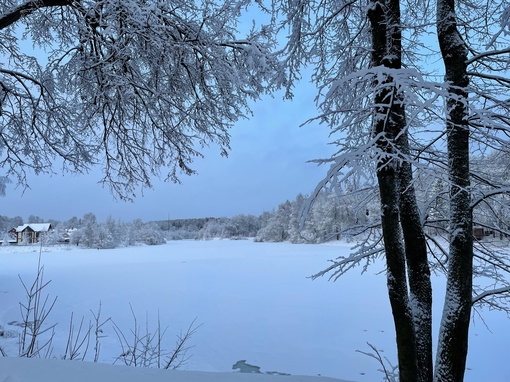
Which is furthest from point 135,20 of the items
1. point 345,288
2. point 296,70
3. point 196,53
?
point 345,288

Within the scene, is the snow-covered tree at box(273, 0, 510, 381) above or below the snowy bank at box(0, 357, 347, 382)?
above

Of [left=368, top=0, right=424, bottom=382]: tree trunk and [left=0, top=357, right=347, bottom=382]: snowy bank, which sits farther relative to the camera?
[left=368, top=0, right=424, bottom=382]: tree trunk

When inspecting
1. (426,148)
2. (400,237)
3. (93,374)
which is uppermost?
(426,148)

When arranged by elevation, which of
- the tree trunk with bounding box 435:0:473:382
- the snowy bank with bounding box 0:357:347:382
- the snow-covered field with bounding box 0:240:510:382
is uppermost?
the tree trunk with bounding box 435:0:473:382

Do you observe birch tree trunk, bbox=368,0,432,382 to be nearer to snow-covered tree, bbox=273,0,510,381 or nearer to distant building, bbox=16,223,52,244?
snow-covered tree, bbox=273,0,510,381

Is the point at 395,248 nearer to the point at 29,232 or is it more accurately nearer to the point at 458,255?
the point at 458,255

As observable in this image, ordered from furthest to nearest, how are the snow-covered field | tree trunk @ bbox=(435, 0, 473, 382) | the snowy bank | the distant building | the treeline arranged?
the distant building < the treeline < the snow-covered field < tree trunk @ bbox=(435, 0, 473, 382) < the snowy bank

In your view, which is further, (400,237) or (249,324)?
(249,324)

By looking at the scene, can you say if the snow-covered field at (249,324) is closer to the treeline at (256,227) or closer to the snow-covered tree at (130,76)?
the snow-covered tree at (130,76)

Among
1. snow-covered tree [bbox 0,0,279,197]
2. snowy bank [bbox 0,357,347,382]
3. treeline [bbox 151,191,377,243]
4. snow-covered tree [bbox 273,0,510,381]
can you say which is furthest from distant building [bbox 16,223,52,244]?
snow-covered tree [bbox 273,0,510,381]

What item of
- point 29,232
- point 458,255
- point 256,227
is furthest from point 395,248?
point 256,227

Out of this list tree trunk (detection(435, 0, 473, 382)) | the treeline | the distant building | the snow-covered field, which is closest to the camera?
tree trunk (detection(435, 0, 473, 382))

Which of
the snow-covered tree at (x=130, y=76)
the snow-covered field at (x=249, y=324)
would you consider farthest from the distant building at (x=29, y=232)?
the snow-covered tree at (x=130, y=76)

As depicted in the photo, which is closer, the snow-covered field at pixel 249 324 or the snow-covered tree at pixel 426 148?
the snow-covered tree at pixel 426 148
